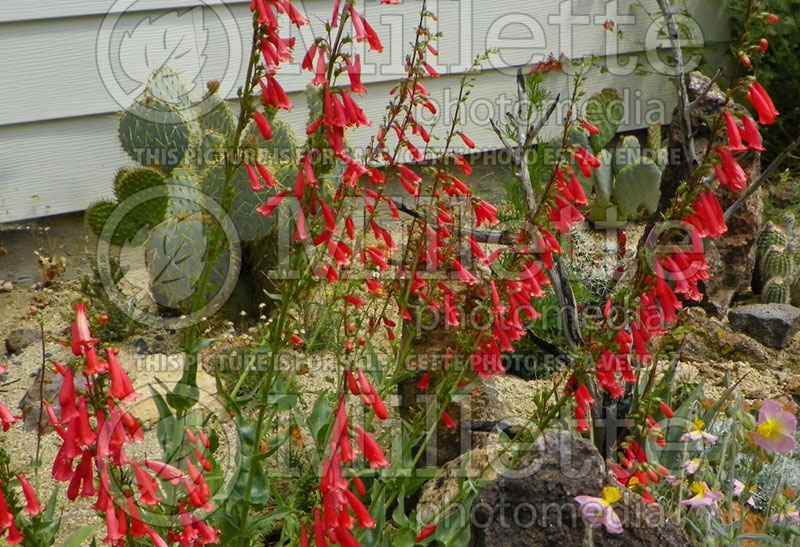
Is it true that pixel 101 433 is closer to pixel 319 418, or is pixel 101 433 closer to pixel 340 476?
pixel 340 476

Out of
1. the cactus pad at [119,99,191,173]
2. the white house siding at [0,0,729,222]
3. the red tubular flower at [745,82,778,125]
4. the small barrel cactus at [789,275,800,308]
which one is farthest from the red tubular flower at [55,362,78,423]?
the small barrel cactus at [789,275,800,308]

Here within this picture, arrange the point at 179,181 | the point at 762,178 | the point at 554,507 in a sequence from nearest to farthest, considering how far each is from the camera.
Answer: the point at 554,507, the point at 762,178, the point at 179,181

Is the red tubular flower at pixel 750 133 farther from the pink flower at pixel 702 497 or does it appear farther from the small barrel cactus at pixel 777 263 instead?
the small barrel cactus at pixel 777 263

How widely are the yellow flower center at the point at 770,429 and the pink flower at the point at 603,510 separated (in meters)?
0.56

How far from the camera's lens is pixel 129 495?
1.74 m

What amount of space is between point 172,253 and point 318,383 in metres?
0.95

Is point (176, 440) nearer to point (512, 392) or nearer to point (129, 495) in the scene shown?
point (129, 495)

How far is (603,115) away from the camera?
254 inches

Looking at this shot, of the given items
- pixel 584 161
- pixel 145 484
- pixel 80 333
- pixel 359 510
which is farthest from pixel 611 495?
pixel 80 333

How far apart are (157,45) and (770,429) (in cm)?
397

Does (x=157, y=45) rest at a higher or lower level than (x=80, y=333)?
higher

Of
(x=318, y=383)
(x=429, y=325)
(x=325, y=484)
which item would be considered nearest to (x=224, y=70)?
(x=318, y=383)

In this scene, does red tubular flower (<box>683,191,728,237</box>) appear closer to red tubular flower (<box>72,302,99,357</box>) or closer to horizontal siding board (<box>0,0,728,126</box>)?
red tubular flower (<box>72,302,99,357</box>)

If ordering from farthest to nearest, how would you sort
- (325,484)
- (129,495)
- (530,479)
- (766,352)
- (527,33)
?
1. (527,33)
2. (766,352)
3. (530,479)
4. (325,484)
5. (129,495)
